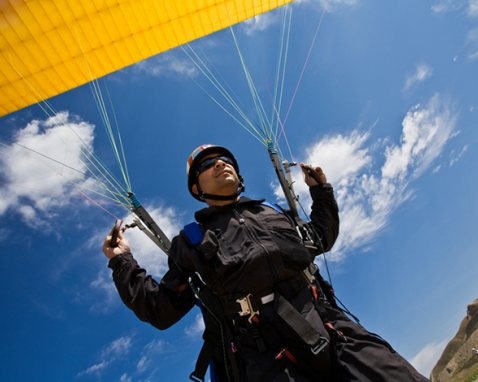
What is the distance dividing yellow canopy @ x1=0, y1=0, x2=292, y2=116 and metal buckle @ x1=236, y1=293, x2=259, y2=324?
257 inches

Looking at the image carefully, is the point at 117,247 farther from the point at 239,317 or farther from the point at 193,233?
the point at 239,317

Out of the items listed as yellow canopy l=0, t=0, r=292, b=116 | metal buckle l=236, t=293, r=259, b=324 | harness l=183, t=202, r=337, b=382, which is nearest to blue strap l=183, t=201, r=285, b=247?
harness l=183, t=202, r=337, b=382

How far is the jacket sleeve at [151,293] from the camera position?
2242 mm

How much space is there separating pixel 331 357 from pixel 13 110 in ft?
27.2

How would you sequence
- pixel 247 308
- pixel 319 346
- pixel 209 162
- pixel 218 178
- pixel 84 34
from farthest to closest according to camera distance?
1. pixel 84 34
2. pixel 209 162
3. pixel 218 178
4. pixel 247 308
5. pixel 319 346

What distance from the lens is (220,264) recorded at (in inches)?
85.5

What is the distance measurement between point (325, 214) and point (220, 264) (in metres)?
1.28

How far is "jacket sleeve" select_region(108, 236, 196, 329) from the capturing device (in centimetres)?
224

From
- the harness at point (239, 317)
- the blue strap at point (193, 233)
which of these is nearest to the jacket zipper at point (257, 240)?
the harness at point (239, 317)

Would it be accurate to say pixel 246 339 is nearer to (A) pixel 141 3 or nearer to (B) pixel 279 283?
(B) pixel 279 283

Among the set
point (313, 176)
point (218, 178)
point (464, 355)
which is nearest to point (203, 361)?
point (218, 178)

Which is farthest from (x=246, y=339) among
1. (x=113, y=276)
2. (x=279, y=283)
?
(x=113, y=276)

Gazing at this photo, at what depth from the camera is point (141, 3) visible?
21.3 feet

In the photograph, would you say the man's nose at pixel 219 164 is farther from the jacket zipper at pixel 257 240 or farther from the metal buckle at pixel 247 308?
the metal buckle at pixel 247 308
